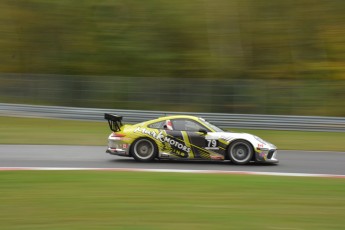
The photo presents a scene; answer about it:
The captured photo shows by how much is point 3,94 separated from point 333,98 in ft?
51.3

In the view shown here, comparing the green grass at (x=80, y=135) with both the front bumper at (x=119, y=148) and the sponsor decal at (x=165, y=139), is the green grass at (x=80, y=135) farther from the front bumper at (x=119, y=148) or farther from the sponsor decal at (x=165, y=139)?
the sponsor decal at (x=165, y=139)

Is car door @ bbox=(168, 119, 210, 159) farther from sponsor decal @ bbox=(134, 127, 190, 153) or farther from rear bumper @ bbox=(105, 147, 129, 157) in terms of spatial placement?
rear bumper @ bbox=(105, 147, 129, 157)

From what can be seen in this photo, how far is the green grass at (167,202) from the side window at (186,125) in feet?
9.08

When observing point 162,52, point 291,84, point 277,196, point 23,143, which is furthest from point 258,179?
point 162,52

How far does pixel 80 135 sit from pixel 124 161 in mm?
6881

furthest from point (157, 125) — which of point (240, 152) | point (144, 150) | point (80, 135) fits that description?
point (80, 135)

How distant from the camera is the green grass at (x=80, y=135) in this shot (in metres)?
19.1

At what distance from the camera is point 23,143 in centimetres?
1850

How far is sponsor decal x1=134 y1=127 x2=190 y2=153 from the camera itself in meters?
13.8

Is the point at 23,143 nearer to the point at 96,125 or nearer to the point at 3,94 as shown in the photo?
the point at 96,125

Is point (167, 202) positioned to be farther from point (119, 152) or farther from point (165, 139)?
point (119, 152)

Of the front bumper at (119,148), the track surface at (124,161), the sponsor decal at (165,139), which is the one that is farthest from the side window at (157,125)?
the track surface at (124,161)

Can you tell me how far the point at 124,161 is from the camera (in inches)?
563

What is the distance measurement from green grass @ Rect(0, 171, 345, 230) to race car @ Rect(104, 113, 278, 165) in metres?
2.51
